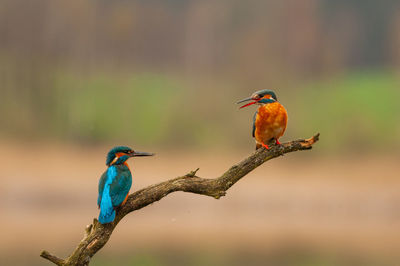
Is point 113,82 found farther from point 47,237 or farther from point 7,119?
point 47,237

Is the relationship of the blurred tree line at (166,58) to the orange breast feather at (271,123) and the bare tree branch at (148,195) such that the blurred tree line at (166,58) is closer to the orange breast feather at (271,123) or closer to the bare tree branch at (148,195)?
the orange breast feather at (271,123)

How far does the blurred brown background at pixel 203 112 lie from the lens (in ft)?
60.0

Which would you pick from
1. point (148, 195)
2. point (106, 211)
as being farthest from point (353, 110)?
point (106, 211)

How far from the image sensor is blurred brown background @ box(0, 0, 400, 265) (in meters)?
18.3

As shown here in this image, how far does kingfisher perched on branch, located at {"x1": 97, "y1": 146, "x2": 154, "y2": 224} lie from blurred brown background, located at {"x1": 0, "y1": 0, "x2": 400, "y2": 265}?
31.8ft

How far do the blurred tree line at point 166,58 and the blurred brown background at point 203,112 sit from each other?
0.05 metres

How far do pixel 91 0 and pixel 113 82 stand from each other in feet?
10.0

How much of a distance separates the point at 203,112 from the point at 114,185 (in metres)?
18.9

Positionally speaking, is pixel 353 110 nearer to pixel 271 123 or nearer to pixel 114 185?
pixel 271 123

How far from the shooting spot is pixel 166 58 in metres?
25.9

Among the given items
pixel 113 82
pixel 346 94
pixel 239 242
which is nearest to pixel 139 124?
pixel 113 82

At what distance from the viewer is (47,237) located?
14430 millimetres

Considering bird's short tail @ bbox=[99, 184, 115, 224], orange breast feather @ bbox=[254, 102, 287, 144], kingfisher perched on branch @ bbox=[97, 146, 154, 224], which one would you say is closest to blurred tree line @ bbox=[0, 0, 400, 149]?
orange breast feather @ bbox=[254, 102, 287, 144]

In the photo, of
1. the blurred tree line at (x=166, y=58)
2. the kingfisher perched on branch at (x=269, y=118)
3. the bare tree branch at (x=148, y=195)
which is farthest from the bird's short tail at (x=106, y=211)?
the blurred tree line at (x=166, y=58)
